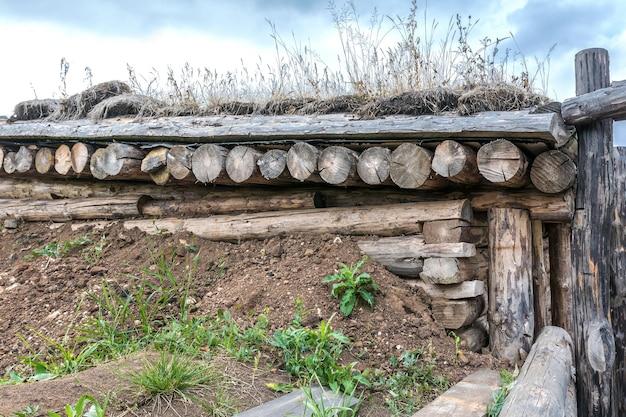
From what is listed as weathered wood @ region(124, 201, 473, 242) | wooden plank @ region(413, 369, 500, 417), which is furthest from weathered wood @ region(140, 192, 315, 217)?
wooden plank @ region(413, 369, 500, 417)

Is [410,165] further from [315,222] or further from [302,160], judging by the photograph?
[315,222]

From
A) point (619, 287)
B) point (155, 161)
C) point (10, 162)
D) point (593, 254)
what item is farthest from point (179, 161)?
point (619, 287)

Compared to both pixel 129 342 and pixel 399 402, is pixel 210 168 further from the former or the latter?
pixel 399 402

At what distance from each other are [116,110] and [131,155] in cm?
116

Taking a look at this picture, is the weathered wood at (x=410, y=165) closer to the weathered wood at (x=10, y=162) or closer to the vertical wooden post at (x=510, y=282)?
the vertical wooden post at (x=510, y=282)

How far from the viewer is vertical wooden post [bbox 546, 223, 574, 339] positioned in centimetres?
486

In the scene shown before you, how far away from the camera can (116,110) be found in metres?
6.27

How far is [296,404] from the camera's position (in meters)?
2.96

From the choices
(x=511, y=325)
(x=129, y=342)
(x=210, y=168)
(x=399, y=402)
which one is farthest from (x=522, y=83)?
(x=129, y=342)

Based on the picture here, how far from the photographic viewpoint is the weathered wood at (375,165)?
4383mm

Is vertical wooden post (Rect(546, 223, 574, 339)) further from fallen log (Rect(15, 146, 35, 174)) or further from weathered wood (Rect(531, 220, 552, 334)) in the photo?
fallen log (Rect(15, 146, 35, 174))

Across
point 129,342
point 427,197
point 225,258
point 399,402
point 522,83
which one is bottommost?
point 399,402

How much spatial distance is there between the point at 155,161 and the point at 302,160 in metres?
1.42

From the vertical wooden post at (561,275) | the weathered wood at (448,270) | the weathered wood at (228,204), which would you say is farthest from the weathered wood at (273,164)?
the vertical wooden post at (561,275)
